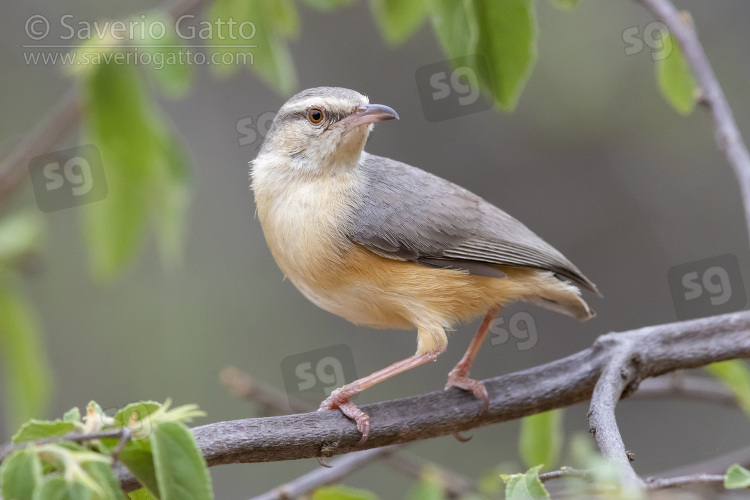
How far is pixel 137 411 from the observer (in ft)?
5.39

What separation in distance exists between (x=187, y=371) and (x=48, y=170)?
4429 millimetres

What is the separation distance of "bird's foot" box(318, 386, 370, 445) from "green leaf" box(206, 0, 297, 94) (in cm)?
116

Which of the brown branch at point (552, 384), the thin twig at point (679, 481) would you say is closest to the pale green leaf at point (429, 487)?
the brown branch at point (552, 384)

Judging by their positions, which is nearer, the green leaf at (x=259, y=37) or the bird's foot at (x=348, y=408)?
the bird's foot at (x=348, y=408)

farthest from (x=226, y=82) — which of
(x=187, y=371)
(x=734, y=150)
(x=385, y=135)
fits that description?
(x=734, y=150)

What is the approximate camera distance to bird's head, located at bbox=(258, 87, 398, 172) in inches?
121

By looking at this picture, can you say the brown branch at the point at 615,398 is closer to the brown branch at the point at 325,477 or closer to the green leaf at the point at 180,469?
the green leaf at the point at 180,469

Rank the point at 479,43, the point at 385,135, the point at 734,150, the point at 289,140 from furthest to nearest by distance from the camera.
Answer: the point at 385,135 → the point at 289,140 → the point at 734,150 → the point at 479,43

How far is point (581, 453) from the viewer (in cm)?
145

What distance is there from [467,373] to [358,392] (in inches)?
20.3

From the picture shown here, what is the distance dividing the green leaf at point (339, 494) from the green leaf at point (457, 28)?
1.39 metres

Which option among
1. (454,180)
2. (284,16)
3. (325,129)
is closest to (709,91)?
(325,129)

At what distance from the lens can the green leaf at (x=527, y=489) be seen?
1453mm

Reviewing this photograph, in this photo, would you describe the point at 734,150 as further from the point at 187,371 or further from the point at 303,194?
the point at 187,371
